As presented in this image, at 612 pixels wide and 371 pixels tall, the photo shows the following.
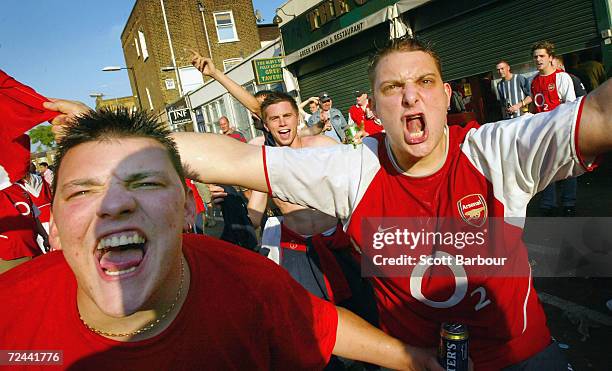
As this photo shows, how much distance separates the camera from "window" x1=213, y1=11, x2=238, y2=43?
28.6m

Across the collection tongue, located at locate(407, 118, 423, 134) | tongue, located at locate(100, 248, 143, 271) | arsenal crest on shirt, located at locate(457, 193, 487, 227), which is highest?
tongue, located at locate(407, 118, 423, 134)

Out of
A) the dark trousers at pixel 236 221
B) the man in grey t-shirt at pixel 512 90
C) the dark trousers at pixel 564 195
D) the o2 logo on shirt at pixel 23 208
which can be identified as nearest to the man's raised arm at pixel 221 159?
the dark trousers at pixel 236 221

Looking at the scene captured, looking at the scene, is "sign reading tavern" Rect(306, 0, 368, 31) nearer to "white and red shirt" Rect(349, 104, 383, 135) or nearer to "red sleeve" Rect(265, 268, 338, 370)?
"white and red shirt" Rect(349, 104, 383, 135)

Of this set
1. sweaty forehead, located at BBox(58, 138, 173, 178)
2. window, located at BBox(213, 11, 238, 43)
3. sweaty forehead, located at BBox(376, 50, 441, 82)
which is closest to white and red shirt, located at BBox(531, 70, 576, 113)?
sweaty forehead, located at BBox(376, 50, 441, 82)

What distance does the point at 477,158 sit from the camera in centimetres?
187

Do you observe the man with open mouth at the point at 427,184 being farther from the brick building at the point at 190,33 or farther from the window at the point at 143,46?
the window at the point at 143,46

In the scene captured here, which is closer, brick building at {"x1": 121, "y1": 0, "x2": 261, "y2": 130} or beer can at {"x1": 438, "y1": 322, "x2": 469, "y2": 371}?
beer can at {"x1": 438, "y1": 322, "x2": 469, "y2": 371}

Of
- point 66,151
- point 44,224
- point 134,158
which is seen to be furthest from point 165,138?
point 44,224

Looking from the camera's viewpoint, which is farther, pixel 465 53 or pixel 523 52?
pixel 465 53

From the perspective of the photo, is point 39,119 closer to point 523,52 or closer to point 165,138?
point 165,138

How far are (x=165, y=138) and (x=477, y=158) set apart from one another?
4.31 feet

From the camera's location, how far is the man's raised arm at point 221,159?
77.2 inches

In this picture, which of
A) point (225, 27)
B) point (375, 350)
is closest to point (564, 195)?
point (375, 350)

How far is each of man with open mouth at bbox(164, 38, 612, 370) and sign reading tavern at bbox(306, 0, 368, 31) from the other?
37.1ft
